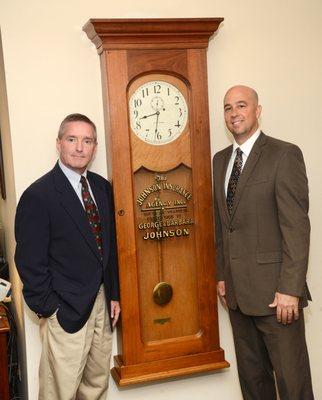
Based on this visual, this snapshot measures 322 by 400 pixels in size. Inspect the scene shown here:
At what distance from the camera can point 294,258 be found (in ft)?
6.80

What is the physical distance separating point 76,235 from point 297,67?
1543 millimetres

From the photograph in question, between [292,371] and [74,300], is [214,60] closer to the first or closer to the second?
[74,300]

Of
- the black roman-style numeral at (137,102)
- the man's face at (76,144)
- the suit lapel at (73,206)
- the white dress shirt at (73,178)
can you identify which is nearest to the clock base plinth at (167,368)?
the suit lapel at (73,206)

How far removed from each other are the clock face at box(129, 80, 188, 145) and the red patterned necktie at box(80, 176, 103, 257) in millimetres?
373

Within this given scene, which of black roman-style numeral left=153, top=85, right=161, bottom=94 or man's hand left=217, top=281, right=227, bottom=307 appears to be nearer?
black roman-style numeral left=153, top=85, right=161, bottom=94

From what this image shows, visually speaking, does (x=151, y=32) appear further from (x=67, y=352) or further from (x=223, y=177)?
(x=67, y=352)

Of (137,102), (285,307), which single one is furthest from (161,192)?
(285,307)

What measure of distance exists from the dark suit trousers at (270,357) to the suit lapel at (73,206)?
793 mm

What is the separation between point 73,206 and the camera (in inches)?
84.0

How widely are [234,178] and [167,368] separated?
100 cm

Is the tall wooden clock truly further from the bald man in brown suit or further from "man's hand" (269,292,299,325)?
"man's hand" (269,292,299,325)

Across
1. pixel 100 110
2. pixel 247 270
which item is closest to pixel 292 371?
pixel 247 270

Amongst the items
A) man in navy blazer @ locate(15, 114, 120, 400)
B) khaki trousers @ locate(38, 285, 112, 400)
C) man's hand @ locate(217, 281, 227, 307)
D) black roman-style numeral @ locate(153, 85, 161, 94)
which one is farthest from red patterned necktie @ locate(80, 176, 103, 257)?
man's hand @ locate(217, 281, 227, 307)

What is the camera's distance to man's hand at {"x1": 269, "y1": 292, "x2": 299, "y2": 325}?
2.09m
